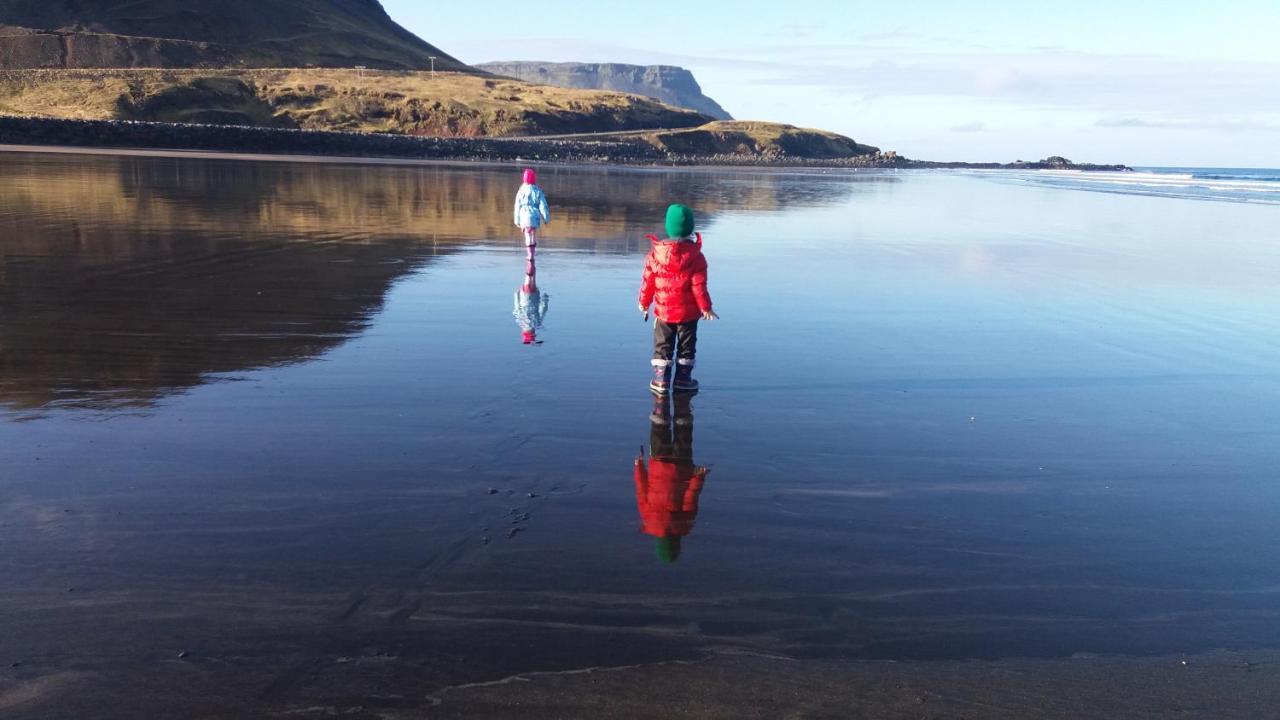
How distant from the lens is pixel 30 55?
12494cm

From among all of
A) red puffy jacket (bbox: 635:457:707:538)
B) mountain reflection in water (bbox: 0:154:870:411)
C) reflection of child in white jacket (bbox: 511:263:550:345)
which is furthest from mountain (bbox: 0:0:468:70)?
red puffy jacket (bbox: 635:457:707:538)

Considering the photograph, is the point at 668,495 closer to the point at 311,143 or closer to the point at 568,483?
the point at 568,483

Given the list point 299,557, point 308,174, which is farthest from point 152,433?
point 308,174

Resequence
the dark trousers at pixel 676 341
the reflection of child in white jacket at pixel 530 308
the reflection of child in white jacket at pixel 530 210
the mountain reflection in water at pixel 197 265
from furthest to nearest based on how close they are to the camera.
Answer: the reflection of child in white jacket at pixel 530 210
the reflection of child in white jacket at pixel 530 308
the mountain reflection in water at pixel 197 265
the dark trousers at pixel 676 341

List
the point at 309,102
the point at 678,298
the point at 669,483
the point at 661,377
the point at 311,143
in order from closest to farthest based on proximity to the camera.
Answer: the point at 669,483 < the point at 661,377 < the point at 678,298 < the point at 311,143 < the point at 309,102

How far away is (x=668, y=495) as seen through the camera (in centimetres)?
557

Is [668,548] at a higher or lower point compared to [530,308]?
lower

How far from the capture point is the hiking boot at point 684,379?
786cm

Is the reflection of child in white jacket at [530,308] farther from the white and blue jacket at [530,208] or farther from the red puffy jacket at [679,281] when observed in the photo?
the red puffy jacket at [679,281]

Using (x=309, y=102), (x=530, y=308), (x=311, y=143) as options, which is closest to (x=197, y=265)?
(x=530, y=308)

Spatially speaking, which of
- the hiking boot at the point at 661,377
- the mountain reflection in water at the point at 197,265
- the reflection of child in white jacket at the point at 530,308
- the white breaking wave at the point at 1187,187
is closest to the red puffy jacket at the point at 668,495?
the hiking boot at the point at 661,377

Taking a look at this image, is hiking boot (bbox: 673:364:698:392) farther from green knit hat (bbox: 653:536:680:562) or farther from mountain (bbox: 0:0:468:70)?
→ mountain (bbox: 0:0:468:70)

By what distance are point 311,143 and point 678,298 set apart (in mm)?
79776

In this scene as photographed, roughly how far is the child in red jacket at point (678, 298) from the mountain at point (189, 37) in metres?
145
